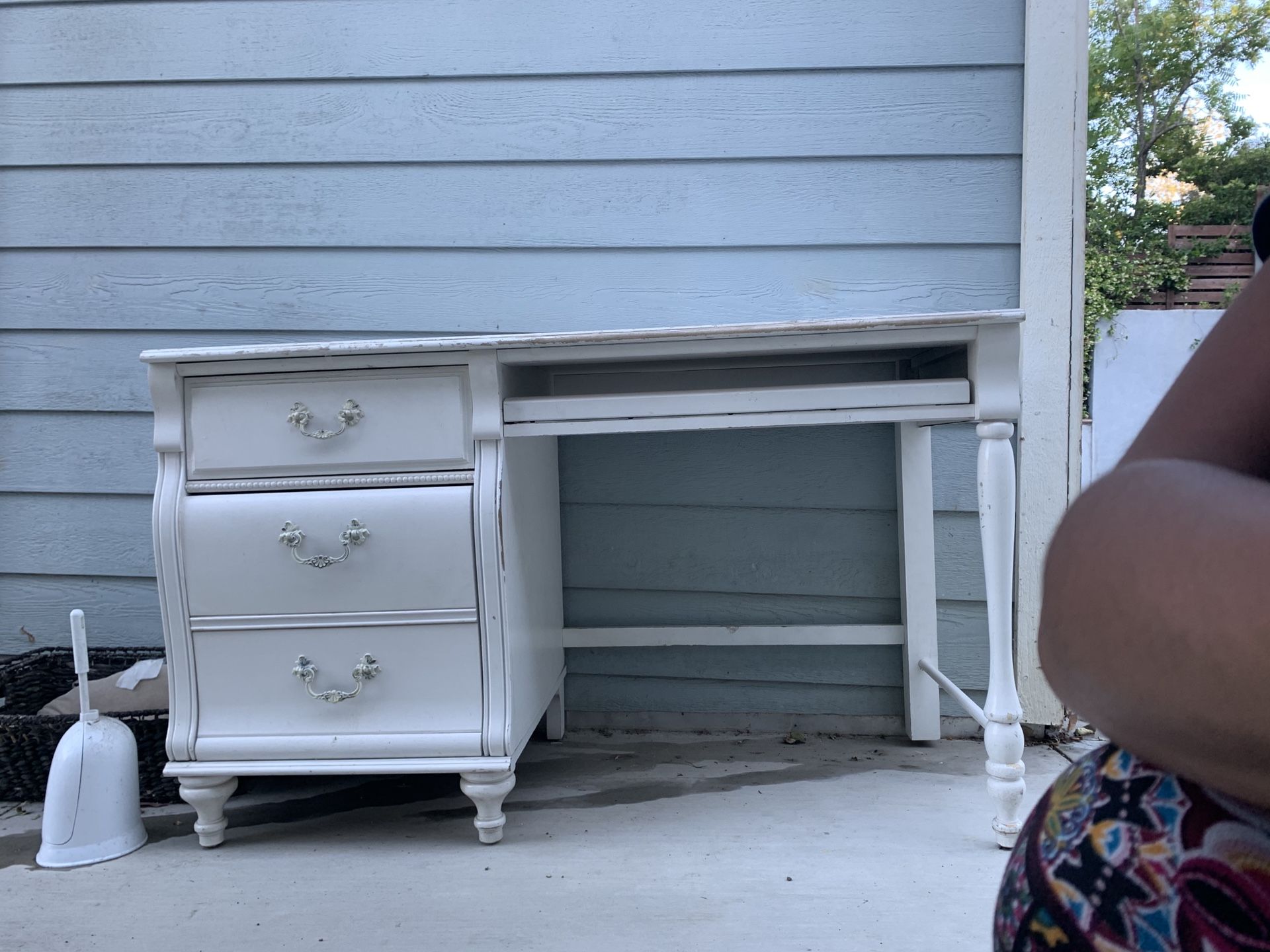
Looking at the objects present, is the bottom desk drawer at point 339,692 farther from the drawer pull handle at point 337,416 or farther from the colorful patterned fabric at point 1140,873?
the colorful patterned fabric at point 1140,873

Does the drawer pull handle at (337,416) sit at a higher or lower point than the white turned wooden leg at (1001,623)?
higher

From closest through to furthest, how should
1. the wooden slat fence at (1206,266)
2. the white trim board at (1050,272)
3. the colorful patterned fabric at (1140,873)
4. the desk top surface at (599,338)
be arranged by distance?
the colorful patterned fabric at (1140,873) < the desk top surface at (599,338) < the white trim board at (1050,272) < the wooden slat fence at (1206,266)

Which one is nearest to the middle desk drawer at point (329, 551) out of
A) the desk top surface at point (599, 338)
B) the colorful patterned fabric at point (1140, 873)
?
the desk top surface at point (599, 338)

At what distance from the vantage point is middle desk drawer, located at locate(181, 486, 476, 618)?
1378mm

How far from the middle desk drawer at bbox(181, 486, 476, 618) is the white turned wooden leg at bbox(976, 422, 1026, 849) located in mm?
800

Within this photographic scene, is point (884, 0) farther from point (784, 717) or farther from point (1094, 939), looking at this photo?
point (1094, 939)

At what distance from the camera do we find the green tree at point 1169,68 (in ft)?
29.0

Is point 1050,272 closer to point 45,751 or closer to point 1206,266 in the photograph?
point 45,751

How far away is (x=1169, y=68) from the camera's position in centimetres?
904

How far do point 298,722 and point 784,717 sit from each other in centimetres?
105

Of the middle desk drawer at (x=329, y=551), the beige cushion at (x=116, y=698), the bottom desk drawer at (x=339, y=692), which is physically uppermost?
the middle desk drawer at (x=329, y=551)

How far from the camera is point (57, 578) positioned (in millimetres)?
2039

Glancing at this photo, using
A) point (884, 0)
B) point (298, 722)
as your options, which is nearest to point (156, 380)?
point (298, 722)

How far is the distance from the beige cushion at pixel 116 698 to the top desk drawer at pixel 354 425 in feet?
1.89
